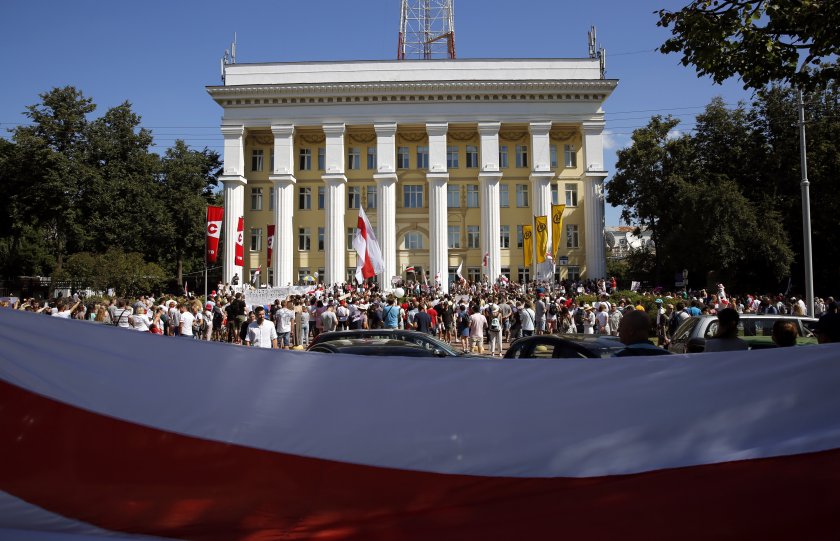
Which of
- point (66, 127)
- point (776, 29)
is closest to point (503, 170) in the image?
point (66, 127)

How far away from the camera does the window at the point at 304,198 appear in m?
56.0

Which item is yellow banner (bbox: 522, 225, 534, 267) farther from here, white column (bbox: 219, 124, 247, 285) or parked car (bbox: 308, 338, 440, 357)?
parked car (bbox: 308, 338, 440, 357)

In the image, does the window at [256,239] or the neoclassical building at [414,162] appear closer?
the neoclassical building at [414,162]

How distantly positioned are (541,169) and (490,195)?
454cm

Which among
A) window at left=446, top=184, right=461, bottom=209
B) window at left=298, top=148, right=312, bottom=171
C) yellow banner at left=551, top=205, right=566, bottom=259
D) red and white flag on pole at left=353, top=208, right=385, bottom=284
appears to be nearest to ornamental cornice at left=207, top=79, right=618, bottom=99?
window at left=298, top=148, right=312, bottom=171

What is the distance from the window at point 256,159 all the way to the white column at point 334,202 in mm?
7229

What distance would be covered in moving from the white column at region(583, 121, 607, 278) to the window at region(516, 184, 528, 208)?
5.49 meters

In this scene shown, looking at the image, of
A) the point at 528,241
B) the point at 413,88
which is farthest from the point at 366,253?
the point at 413,88

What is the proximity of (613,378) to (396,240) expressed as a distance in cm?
5174

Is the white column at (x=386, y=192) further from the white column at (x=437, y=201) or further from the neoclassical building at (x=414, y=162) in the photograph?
the white column at (x=437, y=201)

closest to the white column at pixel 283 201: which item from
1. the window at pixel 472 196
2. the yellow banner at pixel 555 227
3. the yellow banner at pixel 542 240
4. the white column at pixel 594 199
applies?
the window at pixel 472 196

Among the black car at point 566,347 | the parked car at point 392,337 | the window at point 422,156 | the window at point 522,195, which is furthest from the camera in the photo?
the window at point 422,156

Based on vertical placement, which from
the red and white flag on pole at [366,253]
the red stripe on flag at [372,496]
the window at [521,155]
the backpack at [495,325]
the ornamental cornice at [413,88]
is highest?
the ornamental cornice at [413,88]

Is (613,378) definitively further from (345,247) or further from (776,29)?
(345,247)
